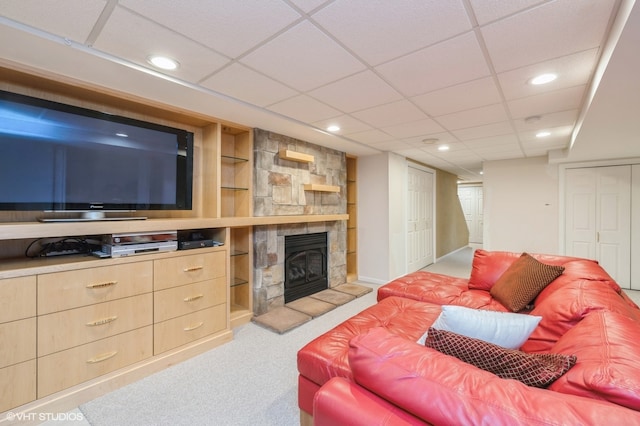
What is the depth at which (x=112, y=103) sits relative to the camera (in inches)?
96.0

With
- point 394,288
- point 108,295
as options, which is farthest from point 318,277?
point 108,295

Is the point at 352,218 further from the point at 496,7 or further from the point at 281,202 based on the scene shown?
the point at 496,7

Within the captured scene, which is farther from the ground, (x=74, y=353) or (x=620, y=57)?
(x=620, y=57)

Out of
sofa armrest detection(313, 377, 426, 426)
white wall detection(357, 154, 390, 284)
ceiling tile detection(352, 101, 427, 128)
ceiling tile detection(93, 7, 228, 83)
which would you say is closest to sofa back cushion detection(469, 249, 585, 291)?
ceiling tile detection(352, 101, 427, 128)

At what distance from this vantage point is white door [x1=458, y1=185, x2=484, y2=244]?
981 cm

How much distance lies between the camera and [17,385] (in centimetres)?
170

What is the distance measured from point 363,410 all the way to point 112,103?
2921 mm

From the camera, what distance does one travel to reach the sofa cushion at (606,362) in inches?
29.9

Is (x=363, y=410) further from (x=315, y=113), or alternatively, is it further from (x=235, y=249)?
(x=235, y=249)

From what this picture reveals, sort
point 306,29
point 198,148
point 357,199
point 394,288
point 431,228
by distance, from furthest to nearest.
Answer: point 431,228, point 357,199, point 198,148, point 394,288, point 306,29

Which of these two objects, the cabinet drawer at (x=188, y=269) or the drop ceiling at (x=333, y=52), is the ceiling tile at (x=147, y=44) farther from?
the cabinet drawer at (x=188, y=269)

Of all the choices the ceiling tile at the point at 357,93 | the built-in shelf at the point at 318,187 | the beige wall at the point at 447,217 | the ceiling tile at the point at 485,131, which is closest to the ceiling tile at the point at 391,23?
the ceiling tile at the point at 357,93

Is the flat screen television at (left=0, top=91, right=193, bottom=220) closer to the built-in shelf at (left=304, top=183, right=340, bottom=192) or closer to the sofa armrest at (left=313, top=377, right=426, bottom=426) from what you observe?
the built-in shelf at (left=304, top=183, right=340, bottom=192)

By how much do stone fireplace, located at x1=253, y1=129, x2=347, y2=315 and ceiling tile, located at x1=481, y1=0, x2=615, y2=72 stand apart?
245 centimetres
